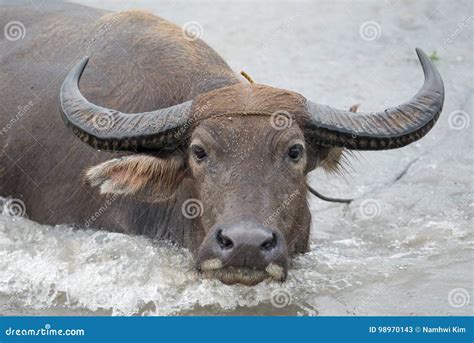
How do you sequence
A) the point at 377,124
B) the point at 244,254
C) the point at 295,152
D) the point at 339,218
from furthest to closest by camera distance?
the point at 339,218, the point at 377,124, the point at 295,152, the point at 244,254

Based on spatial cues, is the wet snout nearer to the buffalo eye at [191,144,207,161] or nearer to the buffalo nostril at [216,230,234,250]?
the buffalo nostril at [216,230,234,250]

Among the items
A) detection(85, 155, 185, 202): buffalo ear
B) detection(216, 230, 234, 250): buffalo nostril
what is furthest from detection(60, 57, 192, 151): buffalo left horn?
detection(216, 230, 234, 250): buffalo nostril

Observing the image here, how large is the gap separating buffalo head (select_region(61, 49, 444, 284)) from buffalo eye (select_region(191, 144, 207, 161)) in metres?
0.01

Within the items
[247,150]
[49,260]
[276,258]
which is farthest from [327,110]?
[49,260]

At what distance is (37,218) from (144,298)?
5.67ft

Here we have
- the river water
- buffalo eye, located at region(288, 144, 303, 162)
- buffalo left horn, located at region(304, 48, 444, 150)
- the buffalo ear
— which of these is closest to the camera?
buffalo eye, located at region(288, 144, 303, 162)

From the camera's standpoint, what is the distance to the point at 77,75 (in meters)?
8.01

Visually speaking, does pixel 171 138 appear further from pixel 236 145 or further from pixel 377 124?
pixel 377 124

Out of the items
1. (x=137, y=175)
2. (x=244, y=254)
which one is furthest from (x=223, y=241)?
(x=137, y=175)

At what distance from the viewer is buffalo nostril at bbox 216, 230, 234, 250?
6.85 meters

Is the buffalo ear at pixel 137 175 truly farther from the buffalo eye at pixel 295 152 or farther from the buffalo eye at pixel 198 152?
the buffalo eye at pixel 295 152

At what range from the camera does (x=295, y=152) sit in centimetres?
765

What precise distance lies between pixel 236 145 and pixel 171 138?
0.64 meters

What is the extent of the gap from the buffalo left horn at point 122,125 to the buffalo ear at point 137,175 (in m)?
0.17
